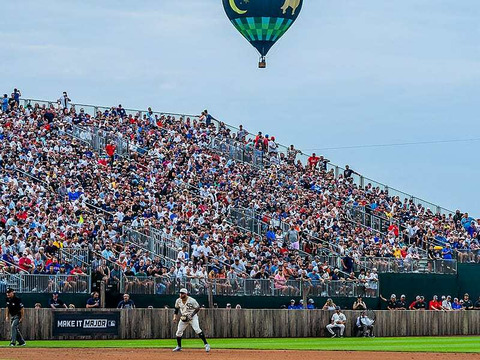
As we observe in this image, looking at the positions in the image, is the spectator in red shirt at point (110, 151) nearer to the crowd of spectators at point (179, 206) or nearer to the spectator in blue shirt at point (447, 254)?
the crowd of spectators at point (179, 206)

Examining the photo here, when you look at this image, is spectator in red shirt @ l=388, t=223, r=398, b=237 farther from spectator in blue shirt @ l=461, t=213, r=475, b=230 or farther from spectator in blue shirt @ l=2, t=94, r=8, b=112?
spectator in blue shirt @ l=2, t=94, r=8, b=112

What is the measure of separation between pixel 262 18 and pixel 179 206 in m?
10.7

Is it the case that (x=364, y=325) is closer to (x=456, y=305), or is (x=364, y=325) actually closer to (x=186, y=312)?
(x=456, y=305)

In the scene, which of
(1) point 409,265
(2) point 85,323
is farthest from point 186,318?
(1) point 409,265

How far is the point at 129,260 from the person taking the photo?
42188mm

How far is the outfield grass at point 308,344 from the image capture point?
113ft

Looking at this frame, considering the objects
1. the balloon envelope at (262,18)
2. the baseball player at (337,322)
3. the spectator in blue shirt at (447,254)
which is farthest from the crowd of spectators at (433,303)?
the balloon envelope at (262,18)

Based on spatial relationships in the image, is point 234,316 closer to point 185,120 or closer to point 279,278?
point 279,278

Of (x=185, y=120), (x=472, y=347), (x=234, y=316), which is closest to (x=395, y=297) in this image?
(x=234, y=316)

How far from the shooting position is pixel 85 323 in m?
38.0

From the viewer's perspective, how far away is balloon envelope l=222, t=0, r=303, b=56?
5512cm

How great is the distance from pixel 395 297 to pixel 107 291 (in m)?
14.1

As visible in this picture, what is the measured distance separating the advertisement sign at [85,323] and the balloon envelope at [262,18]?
68.1 ft

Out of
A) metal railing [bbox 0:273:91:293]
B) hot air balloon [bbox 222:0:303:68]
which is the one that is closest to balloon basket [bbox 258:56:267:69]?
hot air balloon [bbox 222:0:303:68]
